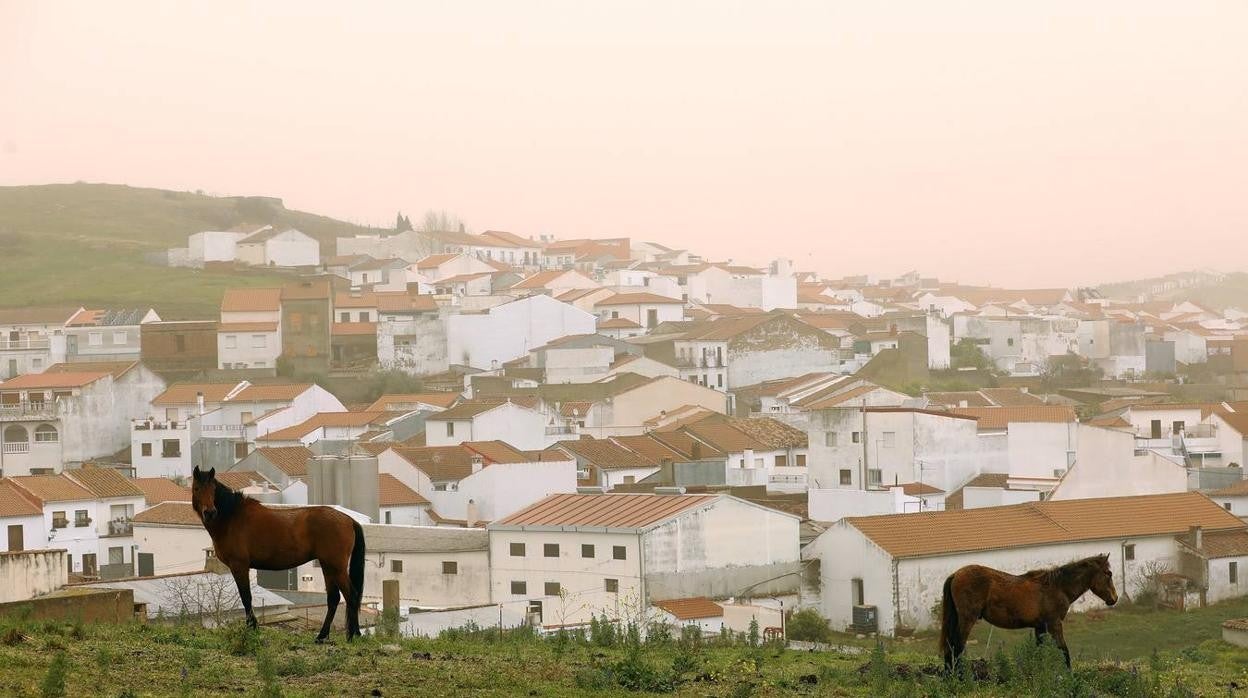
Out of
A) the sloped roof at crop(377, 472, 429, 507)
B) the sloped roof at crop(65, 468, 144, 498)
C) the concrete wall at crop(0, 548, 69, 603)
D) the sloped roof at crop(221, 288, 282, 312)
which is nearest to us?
the concrete wall at crop(0, 548, 69, 603)

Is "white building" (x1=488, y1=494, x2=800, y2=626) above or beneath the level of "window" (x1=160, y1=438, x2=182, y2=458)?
beneath

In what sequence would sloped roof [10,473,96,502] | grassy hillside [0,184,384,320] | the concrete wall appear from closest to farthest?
the concrete wall < sloped roof [10,473,96,502] < grassy hillside [0,184,384,320]

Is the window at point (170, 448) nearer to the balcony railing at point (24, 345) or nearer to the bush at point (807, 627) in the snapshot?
the balcony railing at point (24, 345)

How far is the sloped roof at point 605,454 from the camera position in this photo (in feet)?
166

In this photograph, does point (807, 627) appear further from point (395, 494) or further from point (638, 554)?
point (395, 494)

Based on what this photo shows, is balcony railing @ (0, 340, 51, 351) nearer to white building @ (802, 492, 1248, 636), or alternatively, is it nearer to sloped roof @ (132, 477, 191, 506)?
sloped roof @ (132, 477, 191, 506)

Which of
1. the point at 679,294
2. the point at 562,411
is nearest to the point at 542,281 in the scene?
the point at 679,294

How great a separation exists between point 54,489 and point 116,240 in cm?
8990

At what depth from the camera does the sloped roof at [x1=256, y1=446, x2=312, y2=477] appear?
160ft

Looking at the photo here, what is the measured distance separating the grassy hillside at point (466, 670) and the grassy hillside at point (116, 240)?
260 feet

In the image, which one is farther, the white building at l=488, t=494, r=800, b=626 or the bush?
the white building at l=488, t=494, r=800, b=626

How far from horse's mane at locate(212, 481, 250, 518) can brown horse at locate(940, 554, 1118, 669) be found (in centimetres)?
538

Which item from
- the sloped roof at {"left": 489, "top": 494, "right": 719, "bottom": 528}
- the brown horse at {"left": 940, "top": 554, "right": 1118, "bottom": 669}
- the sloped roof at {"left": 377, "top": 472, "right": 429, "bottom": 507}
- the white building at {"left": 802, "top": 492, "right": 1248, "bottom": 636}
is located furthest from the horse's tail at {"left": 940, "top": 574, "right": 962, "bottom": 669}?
the sloped roof at {"left": 377, "top": 472, "right": 429, "bottom": 507}

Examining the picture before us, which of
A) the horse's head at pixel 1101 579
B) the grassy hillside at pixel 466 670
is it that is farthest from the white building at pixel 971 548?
the horse's head at pixel 1101 579
